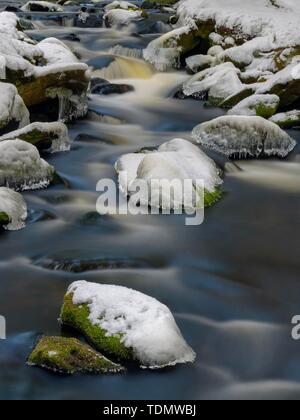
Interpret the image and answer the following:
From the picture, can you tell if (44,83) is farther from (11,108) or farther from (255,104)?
(255,104)

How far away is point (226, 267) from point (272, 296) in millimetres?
626

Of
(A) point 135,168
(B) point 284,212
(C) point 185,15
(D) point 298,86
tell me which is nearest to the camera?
(B) point 284,212

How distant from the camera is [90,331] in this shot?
4254 millimetres

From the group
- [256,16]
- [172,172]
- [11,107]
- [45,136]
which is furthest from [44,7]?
[172,172]

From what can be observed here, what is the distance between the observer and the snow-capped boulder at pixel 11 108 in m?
8.60

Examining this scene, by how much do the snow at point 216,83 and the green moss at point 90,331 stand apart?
307 inches

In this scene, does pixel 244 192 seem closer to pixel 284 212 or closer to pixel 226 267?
pixel 284 212

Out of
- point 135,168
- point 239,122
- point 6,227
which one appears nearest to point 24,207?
point 6,227

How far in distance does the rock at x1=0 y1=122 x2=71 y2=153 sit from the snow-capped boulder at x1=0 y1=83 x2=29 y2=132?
0.50m

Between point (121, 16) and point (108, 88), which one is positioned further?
point (121, 16)

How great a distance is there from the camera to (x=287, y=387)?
4027 mm

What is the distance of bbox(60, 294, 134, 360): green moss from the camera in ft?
13.4

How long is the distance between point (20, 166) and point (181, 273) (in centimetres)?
258

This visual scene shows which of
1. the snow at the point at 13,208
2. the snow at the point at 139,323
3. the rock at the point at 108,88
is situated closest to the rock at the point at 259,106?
the rock at the point at 108,88
